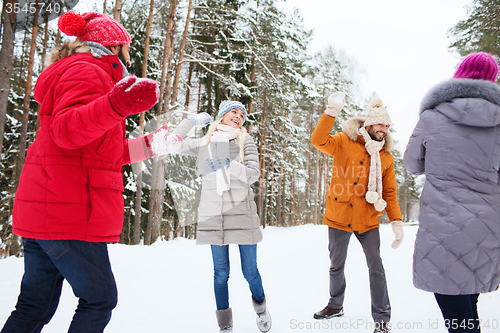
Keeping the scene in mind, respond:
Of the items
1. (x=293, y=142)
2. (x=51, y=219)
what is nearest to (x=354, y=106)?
(x=293, y=142)

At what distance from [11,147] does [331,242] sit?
1316cm

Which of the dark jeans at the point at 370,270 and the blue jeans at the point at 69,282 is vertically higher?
the blue jeans at the point at 69,282

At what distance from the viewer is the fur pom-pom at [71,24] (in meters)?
1.71

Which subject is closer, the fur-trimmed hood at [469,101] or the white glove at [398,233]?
the fur-trimmed hood at [469,101]

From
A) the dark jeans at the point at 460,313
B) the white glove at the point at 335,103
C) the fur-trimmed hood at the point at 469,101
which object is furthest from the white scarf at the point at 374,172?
the dark jeans at the point at 460,313

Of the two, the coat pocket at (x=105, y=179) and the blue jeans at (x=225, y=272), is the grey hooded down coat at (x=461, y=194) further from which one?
the coat pocket at (x=105, y=179)

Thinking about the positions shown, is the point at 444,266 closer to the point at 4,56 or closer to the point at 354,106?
the point at 4,56

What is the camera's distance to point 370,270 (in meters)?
3.04

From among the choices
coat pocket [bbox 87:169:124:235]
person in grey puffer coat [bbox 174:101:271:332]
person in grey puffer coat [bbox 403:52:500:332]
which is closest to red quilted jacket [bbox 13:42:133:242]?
coat pocket [bbox 87:169:124:235]

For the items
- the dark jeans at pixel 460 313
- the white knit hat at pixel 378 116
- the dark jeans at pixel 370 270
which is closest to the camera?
the dark jeans at pixel 460 313

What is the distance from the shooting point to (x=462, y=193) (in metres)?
1.91

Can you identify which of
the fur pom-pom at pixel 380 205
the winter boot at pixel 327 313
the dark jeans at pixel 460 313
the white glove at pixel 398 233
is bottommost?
the winter boot at pixel 327 313

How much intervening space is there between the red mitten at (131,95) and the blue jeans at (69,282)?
71cm

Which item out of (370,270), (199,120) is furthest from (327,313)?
(199,120)
